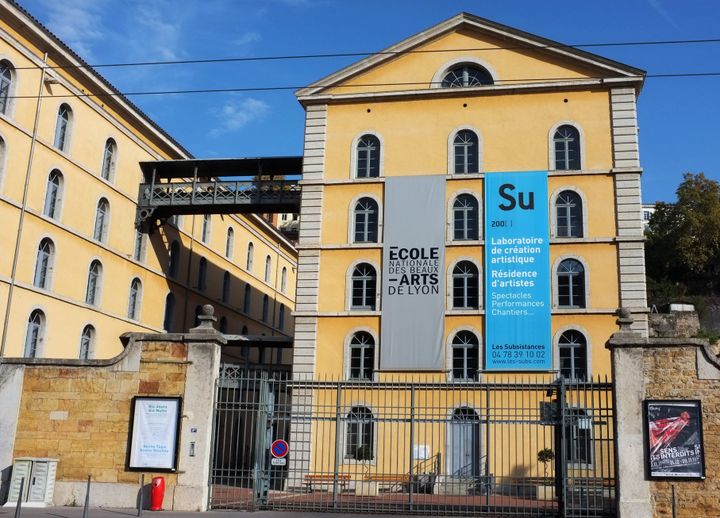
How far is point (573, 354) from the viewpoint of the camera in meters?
27.3

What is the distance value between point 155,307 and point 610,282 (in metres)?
20.8

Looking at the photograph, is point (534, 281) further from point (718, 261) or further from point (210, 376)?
point (718, 261)

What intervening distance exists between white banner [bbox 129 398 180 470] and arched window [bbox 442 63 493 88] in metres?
18.0

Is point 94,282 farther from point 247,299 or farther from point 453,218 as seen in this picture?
point 247,299

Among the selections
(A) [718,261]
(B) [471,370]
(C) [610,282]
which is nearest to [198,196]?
(B) [471,370]

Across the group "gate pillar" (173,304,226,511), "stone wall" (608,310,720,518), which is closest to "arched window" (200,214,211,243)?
"gate pillar" (173,304,226,511)

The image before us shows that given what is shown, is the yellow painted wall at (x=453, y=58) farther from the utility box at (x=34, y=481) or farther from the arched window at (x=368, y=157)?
the utility box at (x=34, y=481)

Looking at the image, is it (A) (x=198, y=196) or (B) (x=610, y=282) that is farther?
(A) (x=198, y=196)

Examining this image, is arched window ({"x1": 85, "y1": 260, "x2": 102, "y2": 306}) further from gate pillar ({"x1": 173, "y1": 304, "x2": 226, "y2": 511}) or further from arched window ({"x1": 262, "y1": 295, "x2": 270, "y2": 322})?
arched window ({"x1": 262, "y1": 295, "x2": 270, "y2": 322})

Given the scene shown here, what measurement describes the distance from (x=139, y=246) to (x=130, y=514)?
22.0m

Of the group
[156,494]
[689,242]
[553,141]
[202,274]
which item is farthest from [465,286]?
[689,242]

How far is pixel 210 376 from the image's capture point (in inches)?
689

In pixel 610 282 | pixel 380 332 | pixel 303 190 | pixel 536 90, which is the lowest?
pixel 380 332

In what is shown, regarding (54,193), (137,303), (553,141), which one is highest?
(553,141)
